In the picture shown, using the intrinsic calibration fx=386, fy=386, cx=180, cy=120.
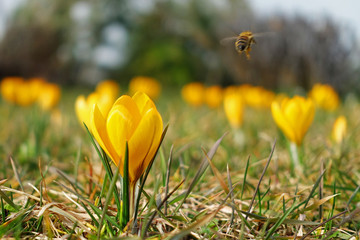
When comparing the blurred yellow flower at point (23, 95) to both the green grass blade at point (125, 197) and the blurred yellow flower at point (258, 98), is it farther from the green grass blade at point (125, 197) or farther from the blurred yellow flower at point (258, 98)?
the green grass blade at point (125, 197)

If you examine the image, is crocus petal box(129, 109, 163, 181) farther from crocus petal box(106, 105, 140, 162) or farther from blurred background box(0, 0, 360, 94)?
blurred background box(0, 0, 360, 94)

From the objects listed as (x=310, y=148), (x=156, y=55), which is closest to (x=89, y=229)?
(x=310, y=148)

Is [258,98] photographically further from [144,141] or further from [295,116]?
[144,141]

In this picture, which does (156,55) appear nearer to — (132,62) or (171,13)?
(132,62)

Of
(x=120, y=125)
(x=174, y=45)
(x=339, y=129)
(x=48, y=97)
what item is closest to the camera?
(x=120, y=125)

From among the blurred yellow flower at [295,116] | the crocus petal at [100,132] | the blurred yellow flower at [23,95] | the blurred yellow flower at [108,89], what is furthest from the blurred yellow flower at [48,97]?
the crocus petal at [100,132]

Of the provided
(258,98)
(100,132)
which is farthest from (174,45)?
(100,132)
